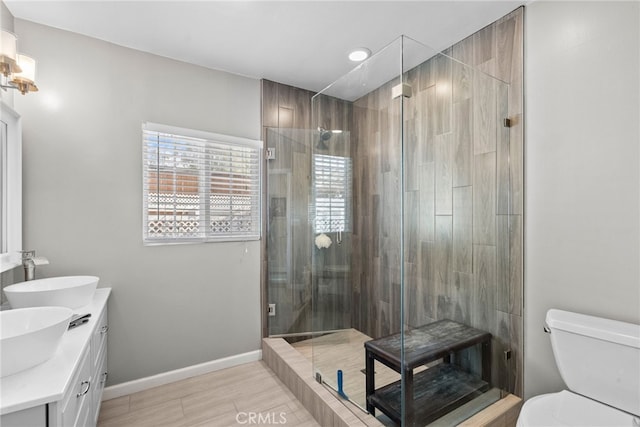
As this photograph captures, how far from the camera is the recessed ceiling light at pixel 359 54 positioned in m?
2.28

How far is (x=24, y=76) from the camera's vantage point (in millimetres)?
1567

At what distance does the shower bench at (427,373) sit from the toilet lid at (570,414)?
1.36ft

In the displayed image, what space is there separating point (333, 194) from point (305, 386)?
1.32m

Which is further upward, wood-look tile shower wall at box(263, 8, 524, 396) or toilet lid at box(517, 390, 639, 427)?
wood-look tile shower wall at box(263, 8, 524, 396)

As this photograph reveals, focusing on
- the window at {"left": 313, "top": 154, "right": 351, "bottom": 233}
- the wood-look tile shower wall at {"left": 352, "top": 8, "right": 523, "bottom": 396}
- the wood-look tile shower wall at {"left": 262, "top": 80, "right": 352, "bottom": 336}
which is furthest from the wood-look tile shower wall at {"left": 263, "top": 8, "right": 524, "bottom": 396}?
the wood-look tile shower wall at {"left": 262, "top": 80, "right": 352, "bottom": 336}

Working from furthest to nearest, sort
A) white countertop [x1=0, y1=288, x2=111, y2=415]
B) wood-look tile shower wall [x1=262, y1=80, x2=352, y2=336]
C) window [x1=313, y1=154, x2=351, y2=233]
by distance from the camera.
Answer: wood-look tile shower wall [x1=262, y1=80, x2=352, y2=336], window [x1=313, y1=154, x2=351, y2=233], white countertop [x1=0, y1=288, x2=111, y2=415]

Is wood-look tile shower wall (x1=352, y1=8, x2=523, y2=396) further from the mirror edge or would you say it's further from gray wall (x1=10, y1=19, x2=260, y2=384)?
the mirror edge

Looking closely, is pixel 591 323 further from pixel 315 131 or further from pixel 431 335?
pixel 315 131

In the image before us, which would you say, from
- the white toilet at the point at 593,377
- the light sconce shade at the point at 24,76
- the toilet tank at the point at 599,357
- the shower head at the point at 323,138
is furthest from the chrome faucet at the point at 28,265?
the toilet tank at the point at 599,357

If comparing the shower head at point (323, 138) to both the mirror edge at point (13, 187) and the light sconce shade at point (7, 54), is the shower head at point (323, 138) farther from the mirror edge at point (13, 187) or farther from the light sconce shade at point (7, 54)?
the mirror edge at point (13, 187)

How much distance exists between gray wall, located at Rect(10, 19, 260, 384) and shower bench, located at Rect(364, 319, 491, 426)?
1363mm

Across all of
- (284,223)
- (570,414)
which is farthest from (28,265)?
(570,414)

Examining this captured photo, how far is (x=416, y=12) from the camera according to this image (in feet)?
6.12

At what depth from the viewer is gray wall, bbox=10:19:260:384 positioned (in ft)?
6.44
